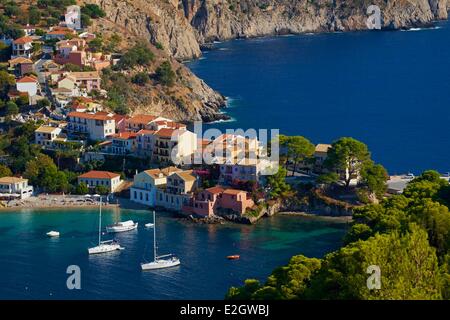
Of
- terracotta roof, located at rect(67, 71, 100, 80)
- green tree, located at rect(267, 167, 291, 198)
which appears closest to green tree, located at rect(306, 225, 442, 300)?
green tree, located at rect(267, 167, 291, 198)

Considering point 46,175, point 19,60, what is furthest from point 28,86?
point 46,175

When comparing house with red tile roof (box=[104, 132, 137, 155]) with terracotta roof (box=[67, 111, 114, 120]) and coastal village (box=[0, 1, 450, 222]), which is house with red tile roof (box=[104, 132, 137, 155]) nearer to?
coastal village (box=[0, 1, 450, 222])

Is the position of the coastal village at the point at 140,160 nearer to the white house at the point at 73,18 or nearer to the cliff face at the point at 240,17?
the white house at the point at 73,18

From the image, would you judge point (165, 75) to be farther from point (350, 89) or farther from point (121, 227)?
point (121, 227)
